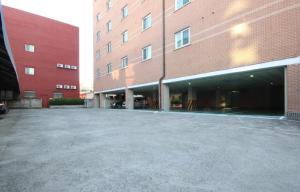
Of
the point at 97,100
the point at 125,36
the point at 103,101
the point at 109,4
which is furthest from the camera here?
the point at 97,100

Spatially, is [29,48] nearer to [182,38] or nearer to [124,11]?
[124,11]

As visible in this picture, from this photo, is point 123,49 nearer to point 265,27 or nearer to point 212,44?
point 212,44

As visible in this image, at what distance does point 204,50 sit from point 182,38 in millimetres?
2704

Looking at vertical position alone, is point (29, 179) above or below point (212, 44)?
below

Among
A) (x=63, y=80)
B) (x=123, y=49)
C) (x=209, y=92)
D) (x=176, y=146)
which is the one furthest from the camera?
(x=63, y=80)

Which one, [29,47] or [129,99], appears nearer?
[129,99]

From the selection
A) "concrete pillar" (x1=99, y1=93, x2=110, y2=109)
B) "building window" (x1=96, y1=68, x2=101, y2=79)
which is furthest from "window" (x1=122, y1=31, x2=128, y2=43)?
"concrete pillar" (x1=99, y1=93, x2=110, y2=109)

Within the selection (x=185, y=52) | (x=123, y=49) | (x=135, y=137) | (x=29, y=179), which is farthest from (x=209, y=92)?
(x=29, y=179)

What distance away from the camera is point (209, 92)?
1176 inches

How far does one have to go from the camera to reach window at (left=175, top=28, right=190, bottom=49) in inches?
665

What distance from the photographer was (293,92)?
10.1 metres

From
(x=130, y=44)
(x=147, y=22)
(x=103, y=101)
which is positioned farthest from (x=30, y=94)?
(x=147, y=22)

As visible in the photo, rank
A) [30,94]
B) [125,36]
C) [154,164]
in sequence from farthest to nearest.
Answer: [30,94] → [125,36] → [154,164]

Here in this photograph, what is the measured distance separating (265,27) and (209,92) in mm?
18515
